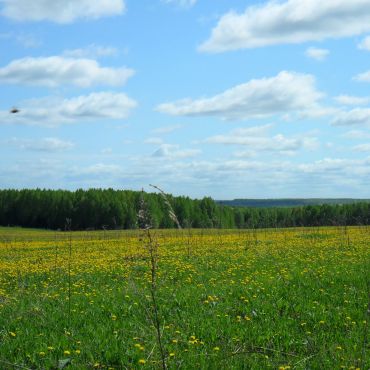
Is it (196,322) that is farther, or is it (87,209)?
(87,209)

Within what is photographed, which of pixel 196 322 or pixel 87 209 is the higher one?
pixel 87 209

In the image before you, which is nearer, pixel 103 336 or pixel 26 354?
pixel 26 354

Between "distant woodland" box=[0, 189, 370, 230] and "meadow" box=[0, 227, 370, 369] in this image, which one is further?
"distant woodland" box=[0, 189, 370, 230]

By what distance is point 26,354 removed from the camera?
6113 mm

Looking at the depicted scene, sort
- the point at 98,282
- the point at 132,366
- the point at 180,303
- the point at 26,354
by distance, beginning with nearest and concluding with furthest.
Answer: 1. the point at 132,366
2. the point at 26,354
3. the point at 180,303
4. the point at 98,282

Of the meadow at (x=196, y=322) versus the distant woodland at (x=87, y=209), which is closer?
the meadow at (x=196, y=322)

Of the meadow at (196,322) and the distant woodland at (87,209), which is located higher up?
the distant woodland at (87,209)

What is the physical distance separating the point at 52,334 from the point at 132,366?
173 cm

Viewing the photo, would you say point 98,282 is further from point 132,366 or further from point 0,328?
point 132,366

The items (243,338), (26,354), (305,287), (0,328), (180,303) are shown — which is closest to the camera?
(26,354)

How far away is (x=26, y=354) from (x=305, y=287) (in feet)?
20.2

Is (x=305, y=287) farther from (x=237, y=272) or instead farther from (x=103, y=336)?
(x=103, y=336)

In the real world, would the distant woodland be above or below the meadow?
above

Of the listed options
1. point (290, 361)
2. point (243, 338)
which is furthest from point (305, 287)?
point (290, 361)
